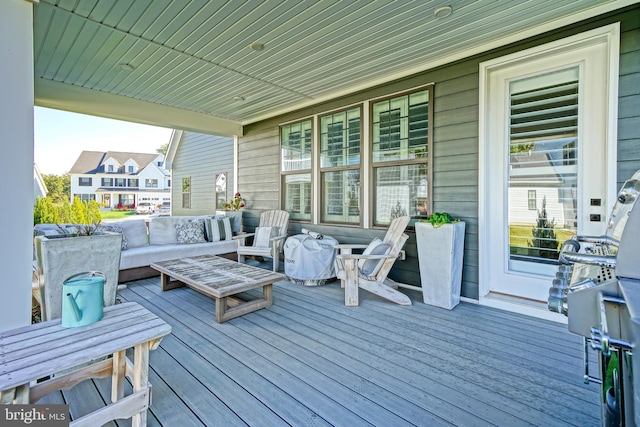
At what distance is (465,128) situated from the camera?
127 inches

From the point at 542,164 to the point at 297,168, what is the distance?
3.51m

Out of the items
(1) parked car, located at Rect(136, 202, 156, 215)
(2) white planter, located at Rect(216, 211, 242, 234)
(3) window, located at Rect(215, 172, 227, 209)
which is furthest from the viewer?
(1) parked car, located at Rect(136, 202, 156, 215)

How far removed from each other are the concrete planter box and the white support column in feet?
0.40

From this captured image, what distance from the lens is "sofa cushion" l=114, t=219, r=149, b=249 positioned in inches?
171

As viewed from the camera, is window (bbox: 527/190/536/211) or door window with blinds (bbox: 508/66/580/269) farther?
window (bbox: 527/190/536/211)

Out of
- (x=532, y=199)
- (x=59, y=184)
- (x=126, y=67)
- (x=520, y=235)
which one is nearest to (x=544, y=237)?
(x=520, y=235)

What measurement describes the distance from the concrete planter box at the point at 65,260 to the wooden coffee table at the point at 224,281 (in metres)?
0.84

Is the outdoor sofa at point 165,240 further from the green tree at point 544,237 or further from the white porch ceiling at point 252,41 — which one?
the green tree at point 544,237

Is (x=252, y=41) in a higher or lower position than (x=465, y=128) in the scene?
higher

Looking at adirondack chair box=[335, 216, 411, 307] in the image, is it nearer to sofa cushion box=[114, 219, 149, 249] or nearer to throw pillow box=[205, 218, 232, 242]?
throw pillow box=[205, 218, 232, 242]

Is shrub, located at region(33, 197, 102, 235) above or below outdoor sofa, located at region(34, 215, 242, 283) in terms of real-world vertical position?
above

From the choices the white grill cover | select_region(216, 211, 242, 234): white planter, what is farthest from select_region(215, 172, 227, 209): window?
the white grill cover

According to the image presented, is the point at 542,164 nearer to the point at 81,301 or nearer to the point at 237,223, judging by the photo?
the point at 81,301

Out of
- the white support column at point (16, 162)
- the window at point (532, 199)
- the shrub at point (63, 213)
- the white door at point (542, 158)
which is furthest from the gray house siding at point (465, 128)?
the shrub at point (63, 213)
